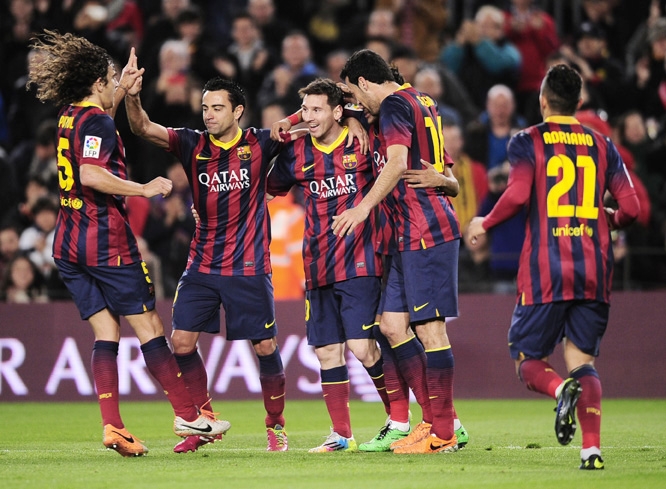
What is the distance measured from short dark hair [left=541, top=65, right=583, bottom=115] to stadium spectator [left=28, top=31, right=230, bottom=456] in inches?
110

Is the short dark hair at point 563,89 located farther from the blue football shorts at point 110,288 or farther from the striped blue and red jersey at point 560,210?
the blue football shorts at point 110,288

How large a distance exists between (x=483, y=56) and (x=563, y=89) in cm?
906

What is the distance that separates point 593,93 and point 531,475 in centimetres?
921

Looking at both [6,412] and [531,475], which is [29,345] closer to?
[6,412]

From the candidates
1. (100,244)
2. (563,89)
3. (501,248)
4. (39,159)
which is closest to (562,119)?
(563,89)

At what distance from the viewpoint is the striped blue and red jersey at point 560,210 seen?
6.91 metres

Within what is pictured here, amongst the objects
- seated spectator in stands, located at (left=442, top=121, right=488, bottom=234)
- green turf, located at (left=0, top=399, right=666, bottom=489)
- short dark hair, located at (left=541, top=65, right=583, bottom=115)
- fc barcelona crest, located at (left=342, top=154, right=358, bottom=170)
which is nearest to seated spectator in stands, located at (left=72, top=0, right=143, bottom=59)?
seated spectator in stands, located at (left=442, top=121, right=488, bottom=234)

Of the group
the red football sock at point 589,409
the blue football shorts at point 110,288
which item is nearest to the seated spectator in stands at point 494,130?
the blue football shorts at point 110,288

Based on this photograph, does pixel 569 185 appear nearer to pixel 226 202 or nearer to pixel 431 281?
pixel 431 281

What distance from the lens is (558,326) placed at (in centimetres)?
698

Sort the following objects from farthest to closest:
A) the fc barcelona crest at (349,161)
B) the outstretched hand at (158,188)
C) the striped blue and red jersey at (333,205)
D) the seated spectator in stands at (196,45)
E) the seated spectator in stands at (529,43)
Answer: the seated spectator in stands at (529,43), the seated spectator in stands at (196,45), the fc barcelona crest at (349,161), the striped blue and red jersey at (333,205), the outstretched hand at (158,188)

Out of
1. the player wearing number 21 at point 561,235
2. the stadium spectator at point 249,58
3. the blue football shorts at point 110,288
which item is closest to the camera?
the player wearing number 21 at point 561,235

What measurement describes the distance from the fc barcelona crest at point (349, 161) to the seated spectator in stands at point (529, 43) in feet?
26.7

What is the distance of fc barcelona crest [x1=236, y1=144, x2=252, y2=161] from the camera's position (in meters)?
8.38
